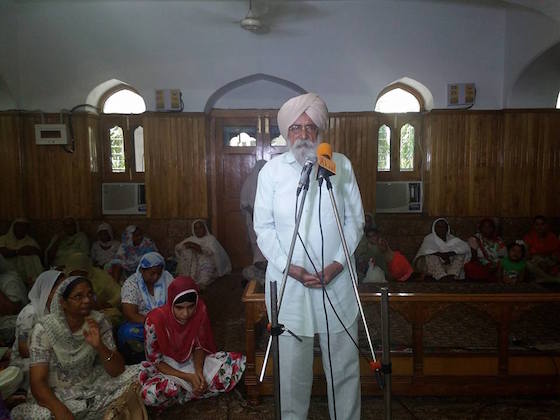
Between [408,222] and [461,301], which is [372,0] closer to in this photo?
[408,222]

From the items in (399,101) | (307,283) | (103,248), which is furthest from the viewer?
(399,101)

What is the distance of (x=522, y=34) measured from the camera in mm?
5113

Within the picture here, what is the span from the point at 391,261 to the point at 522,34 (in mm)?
3335

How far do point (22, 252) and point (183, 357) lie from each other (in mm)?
3244

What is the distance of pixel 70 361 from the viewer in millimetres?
2119

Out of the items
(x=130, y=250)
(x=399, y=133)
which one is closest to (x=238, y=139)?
(x=130, y=250)

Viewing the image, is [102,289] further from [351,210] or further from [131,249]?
[351,210]

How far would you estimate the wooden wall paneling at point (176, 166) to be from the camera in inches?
217

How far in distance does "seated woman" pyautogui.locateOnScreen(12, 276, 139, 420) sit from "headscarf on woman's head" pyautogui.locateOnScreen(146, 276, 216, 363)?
1.02ft

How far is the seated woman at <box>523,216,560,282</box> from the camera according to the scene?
4.70 metres

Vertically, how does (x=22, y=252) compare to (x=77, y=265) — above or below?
below

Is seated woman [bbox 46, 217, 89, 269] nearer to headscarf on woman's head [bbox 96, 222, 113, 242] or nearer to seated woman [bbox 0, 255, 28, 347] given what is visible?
headscarf on woman's head [bbox 96, 222, 113, 242]

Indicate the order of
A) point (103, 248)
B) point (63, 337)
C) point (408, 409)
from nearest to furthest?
point (63, 337)
point (408, 409)
point (103, 248)

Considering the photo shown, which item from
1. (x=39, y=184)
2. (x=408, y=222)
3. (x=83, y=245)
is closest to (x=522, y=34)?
(x=408, y=222)
